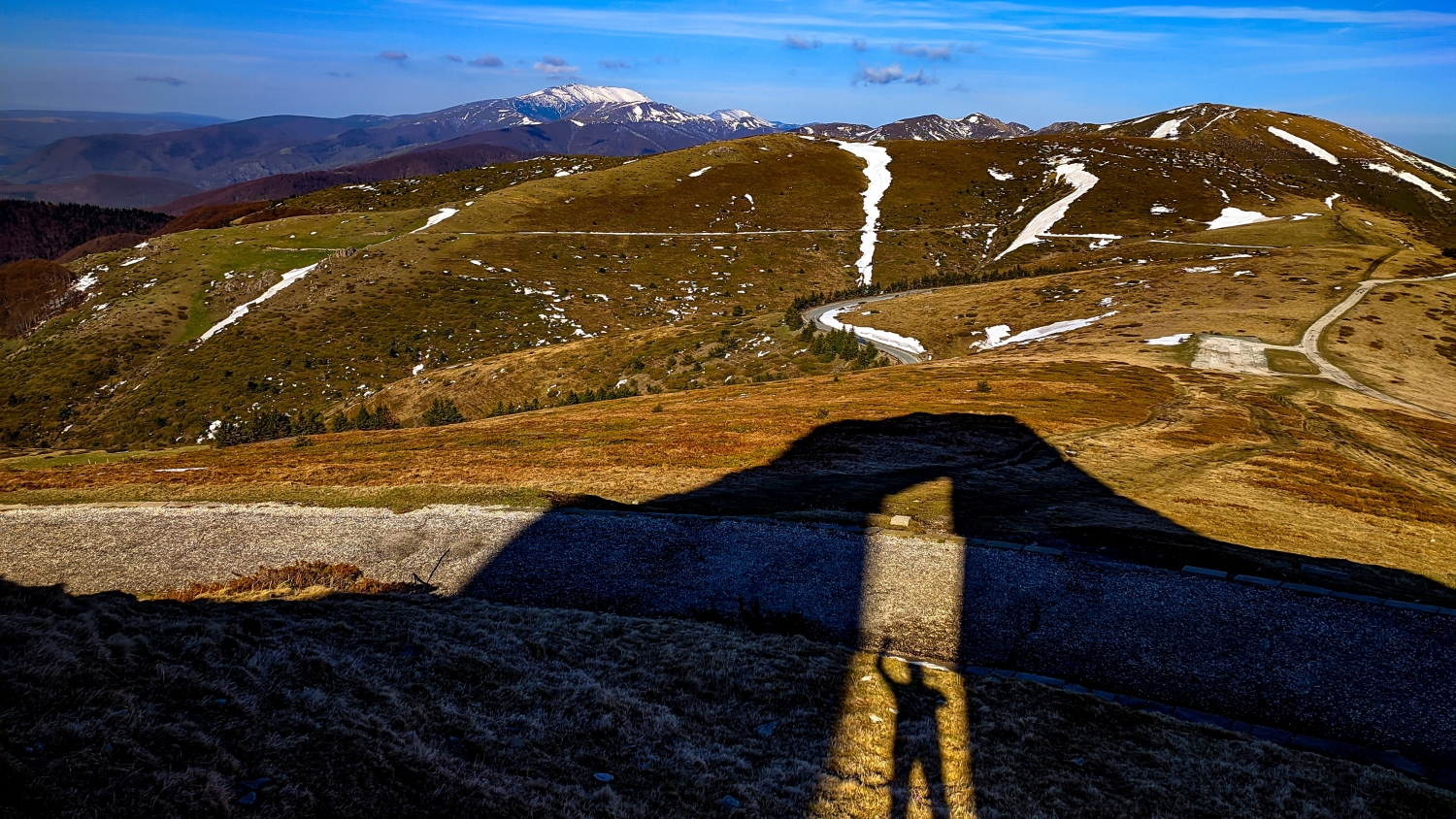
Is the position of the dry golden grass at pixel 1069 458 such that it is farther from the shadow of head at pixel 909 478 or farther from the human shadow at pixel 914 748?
the human shadow at pixel 914 748

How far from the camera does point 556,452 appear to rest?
38.2 m

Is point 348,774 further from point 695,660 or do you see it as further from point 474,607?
point 474,607

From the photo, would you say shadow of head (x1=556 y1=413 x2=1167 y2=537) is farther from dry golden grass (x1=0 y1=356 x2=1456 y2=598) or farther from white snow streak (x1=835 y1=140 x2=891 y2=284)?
white snow streak (x1=835 y1=140 x2=891 y2=284)

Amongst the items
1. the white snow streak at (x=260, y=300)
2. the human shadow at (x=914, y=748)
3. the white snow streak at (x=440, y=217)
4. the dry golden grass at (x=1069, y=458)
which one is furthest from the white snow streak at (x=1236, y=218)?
the white snow streak at (x=260, y=300)

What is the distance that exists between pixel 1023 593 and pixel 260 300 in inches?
4651

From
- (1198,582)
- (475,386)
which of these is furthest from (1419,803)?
(475,386)

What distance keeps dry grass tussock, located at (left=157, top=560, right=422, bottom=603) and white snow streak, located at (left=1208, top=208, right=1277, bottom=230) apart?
496ft

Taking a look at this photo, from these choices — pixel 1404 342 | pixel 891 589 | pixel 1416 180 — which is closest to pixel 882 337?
pixel 1404 342

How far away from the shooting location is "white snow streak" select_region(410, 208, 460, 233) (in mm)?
136525

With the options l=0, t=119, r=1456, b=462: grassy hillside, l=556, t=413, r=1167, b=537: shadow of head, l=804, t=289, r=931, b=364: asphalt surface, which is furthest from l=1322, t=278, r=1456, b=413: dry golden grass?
l=556, t=413, r=1167, b=537: shadow of head

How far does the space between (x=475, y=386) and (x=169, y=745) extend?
2847 inches

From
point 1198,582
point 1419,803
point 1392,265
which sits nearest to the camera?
point 1419,803

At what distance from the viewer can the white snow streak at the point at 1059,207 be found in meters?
135

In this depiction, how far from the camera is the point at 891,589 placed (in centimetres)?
1977
